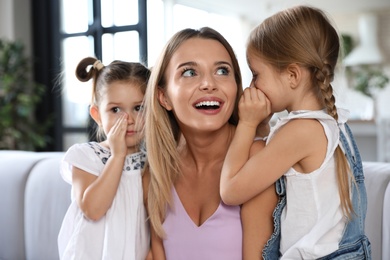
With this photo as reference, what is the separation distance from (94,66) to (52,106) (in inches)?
164

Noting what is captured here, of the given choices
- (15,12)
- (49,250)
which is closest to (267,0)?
(15,12)

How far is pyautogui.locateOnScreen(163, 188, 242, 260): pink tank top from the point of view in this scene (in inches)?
49.8

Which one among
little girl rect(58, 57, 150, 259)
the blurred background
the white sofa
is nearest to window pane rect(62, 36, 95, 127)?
the blurred background

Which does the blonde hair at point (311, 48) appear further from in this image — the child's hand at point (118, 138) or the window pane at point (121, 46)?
the window pane at point (121, 46)

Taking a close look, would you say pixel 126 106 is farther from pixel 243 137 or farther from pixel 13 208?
pixel 13 208

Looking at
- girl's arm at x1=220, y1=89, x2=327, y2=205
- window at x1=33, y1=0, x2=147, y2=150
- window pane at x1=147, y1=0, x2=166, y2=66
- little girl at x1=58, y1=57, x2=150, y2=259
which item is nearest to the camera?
girl's arm at x1=220, y1=89, x2=327, y2=205

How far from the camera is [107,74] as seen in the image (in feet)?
4.81

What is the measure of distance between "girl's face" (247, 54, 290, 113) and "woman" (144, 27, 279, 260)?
8 cm

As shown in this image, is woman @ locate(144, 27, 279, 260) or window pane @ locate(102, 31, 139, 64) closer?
woman @ locate(144, 27, 279, 260)

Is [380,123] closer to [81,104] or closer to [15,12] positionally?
[81,104]

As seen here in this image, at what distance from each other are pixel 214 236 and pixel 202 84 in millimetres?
393

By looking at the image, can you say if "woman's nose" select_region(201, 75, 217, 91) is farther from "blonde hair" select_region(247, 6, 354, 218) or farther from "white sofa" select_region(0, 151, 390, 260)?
"white sofa" select_region(0, 151, 390, 260)

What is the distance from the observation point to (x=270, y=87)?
1198 millimetres

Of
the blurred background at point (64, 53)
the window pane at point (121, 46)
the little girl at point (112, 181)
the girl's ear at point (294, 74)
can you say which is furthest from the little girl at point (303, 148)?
the window pane at point (121, 46)
